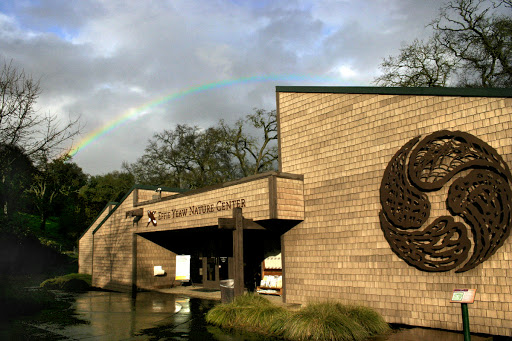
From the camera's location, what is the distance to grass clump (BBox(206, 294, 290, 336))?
392 inches

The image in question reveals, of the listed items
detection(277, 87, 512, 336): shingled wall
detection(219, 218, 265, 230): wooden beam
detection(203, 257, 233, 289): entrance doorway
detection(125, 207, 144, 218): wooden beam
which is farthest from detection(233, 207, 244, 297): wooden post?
detection(125, 207, 144, 218): wooden beam

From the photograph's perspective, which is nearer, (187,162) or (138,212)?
(138,212)

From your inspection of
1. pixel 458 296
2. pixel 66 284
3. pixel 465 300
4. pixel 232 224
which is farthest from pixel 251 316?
pixel 66 284

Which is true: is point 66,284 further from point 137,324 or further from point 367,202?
point 367,202

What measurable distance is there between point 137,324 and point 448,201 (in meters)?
8.50

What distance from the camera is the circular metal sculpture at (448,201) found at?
9109 millimetres

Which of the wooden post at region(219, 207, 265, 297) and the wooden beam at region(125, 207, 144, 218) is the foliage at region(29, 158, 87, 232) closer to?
the wooden beam at region(125, 207, 144, 218)

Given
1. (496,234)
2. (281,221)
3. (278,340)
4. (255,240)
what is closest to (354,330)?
(278,340)

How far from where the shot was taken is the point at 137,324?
1170 cm

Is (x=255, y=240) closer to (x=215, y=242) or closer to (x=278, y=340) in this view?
(x=215, y=242)

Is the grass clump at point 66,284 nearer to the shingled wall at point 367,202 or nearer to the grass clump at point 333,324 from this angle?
the shingled wall at point 367,202

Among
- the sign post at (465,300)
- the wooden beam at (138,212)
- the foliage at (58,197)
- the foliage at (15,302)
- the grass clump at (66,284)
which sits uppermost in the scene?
the foliage at (58,197)

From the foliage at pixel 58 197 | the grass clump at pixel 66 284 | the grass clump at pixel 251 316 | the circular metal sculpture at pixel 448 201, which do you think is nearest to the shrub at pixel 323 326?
the grass clump at pixel 251 316

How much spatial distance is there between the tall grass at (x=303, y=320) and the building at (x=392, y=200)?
1629 mm
